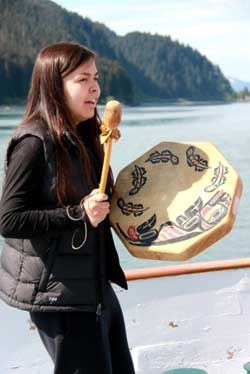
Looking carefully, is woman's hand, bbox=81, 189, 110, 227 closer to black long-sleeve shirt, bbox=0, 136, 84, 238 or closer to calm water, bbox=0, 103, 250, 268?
black long-sleeve shirt, bbox=0, 136, 84, 238

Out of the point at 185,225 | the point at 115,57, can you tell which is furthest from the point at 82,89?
the point at 115,57

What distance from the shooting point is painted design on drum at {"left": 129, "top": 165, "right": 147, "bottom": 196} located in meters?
1.26

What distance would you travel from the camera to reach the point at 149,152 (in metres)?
1.32

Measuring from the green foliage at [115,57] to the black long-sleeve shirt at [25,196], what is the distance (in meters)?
35.6

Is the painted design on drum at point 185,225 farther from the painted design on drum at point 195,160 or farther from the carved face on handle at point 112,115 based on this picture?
the carved face on handle at point 112,115

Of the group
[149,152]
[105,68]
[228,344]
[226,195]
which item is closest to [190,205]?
[226,195]

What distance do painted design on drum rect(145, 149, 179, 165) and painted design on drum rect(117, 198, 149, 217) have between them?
12 centimetres

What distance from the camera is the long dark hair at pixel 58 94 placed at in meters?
1.06

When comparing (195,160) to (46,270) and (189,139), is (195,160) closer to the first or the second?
(46,270)

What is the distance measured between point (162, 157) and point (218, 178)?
0.14m

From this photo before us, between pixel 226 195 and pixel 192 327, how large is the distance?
0.80 meters

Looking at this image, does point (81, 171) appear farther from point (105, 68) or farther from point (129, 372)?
point (105, 68)

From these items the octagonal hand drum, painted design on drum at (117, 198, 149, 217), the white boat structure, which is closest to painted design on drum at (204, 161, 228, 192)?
the octagonal hand drum

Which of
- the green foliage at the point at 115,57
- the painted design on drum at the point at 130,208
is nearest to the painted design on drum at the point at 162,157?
the painted design on drum at the point at 130,208
